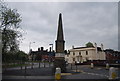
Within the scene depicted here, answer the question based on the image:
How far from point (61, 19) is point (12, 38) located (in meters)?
9.81

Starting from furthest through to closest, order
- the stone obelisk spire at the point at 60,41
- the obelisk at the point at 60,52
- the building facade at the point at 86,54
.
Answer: the building facade at the point at 86,54 → the stone obelisk spire at the point at 60,41 → the obelisk at the point at 60,52

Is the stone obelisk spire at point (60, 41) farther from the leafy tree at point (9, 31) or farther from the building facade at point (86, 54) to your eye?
the building facade at point (86, 54)

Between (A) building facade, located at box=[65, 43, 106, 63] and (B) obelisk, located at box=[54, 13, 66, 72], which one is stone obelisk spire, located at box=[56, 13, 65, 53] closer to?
(B) obelisk, located at box=[54, 13, 66, 72]

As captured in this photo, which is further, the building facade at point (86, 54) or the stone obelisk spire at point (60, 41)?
the building facade at point (86, 54)

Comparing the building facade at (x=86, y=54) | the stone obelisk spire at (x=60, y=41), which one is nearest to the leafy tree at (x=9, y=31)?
the stone obelisk spire at (x=60, y=41)

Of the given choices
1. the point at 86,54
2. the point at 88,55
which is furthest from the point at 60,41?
the point at 86,54

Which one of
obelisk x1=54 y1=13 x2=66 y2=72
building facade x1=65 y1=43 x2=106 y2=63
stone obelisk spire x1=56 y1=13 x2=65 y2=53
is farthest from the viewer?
building facade x1=65 y1=43 x2=106 y2=63

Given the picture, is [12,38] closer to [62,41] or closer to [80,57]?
[62,41]

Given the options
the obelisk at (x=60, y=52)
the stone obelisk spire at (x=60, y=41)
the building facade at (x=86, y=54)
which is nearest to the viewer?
the obelisk at (x=60, y=52)

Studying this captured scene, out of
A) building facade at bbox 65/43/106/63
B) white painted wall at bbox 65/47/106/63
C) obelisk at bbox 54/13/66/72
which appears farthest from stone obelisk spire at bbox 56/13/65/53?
white painted wall at bbox 65/47/106/63

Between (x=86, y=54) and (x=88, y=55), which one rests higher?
(x=86, y=54)

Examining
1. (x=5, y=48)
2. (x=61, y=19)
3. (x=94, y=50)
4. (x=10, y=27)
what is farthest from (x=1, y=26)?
(x=94, y=50)

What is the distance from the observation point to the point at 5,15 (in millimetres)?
27938

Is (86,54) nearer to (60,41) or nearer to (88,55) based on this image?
(88,55)
